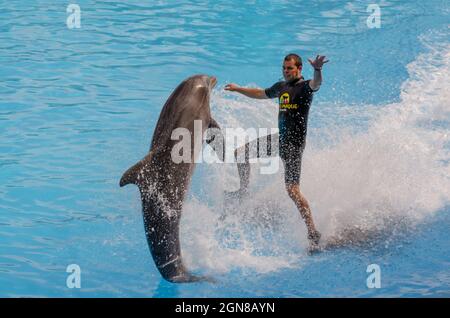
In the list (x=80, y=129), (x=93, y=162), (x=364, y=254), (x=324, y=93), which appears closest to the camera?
(x=364, y=254)

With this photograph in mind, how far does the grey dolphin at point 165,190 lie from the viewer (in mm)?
6133

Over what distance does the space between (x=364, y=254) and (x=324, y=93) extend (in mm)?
5194

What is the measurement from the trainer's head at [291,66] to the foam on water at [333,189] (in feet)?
5.22

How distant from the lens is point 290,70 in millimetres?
7520

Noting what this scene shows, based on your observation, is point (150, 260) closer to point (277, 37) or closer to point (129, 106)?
point (129, 106)

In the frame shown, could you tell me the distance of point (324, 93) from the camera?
12.0 metres

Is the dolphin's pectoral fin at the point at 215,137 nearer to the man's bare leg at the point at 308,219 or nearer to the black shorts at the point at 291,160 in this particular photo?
the black shorts at the point at 291,160

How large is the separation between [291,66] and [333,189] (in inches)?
71.1

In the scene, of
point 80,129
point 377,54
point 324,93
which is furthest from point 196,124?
point 377,54

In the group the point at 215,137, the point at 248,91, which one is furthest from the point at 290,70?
the point at 215,137

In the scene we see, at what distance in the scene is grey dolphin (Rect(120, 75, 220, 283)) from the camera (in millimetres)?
6133
